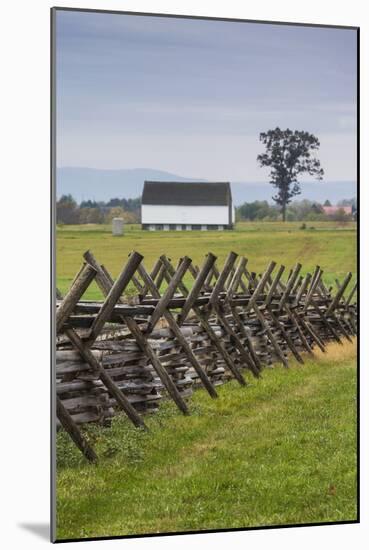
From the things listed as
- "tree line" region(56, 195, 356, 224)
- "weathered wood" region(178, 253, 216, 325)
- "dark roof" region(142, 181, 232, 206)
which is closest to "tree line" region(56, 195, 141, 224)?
"tree line" region(56, 195, 356, 224)

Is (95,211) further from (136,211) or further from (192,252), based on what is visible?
(192,252)

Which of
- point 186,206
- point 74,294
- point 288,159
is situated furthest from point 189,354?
point 288,159

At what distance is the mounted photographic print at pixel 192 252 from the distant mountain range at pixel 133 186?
12 mm

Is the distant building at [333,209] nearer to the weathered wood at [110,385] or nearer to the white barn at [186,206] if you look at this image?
the white barn at [186,206]

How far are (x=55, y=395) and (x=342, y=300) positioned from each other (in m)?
2.64

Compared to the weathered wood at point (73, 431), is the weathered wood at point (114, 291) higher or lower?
higher

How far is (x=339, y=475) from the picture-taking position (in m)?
10.0

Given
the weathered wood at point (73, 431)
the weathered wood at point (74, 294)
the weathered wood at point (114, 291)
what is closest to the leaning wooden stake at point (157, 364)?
the weathered wood at point (114, 291)

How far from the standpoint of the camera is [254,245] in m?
10.1

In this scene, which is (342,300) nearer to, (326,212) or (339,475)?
(326,212)

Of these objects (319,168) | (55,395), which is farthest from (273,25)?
(55,395)

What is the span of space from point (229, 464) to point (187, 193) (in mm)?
2156

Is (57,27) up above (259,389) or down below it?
above

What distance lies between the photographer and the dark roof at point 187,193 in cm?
955
